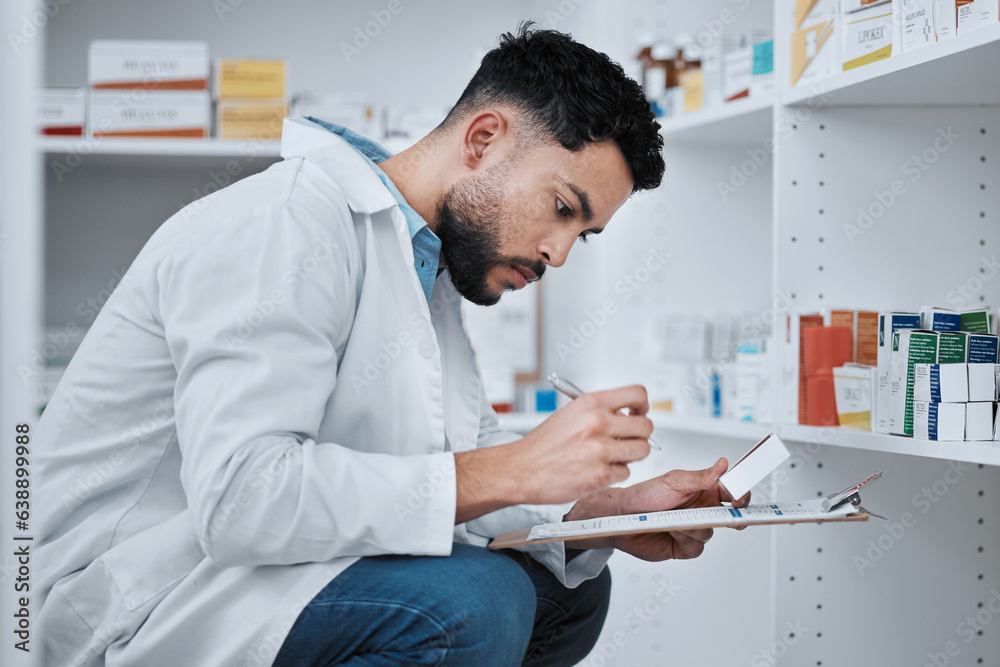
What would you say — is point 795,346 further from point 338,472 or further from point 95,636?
point 95,636

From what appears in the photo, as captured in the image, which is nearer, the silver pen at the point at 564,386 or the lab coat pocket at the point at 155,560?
the lab coat pocket at the point at 155,560

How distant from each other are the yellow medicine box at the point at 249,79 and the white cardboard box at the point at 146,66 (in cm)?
4

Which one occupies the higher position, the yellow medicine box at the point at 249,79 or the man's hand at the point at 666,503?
the yellow medicine box at the point at 249,79

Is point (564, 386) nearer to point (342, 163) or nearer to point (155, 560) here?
point (342, 163)

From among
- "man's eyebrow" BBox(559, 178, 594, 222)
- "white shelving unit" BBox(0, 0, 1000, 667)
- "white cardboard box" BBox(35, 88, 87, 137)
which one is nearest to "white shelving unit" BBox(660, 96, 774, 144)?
"white shelving unit" BBox(0, 0, 1000, 667)

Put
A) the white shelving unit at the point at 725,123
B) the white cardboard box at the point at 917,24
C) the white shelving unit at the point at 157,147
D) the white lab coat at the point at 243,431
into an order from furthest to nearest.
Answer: the white shelving unit at the point at 157,147 → the white shelving unit at the point at 725,123 → the white cardboard box at the point at 917,24 → the white lab coat at the point at 243,431

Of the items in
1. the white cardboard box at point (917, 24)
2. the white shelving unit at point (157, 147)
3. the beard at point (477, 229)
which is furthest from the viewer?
the white shelving unit at point (157, 147)

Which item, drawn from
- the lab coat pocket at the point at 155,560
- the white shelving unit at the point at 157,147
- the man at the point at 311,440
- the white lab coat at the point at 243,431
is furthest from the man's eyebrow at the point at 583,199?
the white shelving unit at the point at 157,147

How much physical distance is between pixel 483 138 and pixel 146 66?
1115 millimetres

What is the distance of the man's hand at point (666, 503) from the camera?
40.6 inches

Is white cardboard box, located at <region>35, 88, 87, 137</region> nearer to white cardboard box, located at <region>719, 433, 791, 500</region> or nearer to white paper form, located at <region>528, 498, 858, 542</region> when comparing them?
white paper form, located at <region>528, 498, 858, 542</region>

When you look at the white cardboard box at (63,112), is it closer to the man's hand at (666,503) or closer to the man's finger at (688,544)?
the man's hand at (666,503)

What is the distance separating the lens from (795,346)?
45.4 inches

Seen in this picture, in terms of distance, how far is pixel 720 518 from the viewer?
847 millimetres
